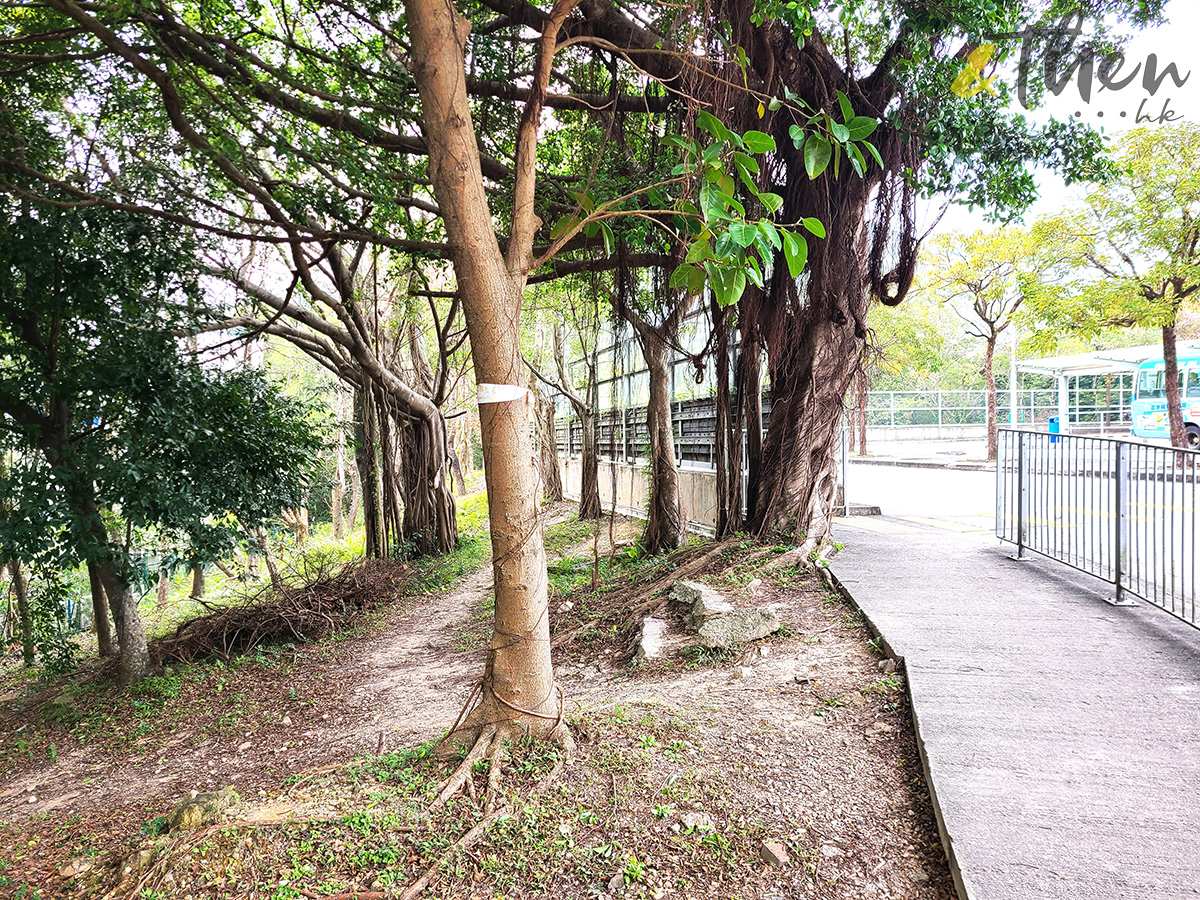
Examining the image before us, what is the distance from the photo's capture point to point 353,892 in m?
2.33

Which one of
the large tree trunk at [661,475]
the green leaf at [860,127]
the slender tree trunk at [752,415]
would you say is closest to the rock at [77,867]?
the green leaf at [860,127]

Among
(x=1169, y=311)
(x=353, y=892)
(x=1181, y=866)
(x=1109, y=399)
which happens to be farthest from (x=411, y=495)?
(x=1109, y=399)

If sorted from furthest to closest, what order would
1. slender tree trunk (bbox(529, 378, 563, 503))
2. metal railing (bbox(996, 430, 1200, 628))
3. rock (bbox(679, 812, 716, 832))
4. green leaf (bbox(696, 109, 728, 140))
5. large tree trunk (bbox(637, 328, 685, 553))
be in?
slender tree trunk (bbox(529, 378, 563, 503)) < large tree trunk (bbox(637, 328, 685, 553)) < metal railing (bbox(996, 430, 1200, 628)) < rock (bbox(679, 812, 716, 832)) < green leaf (bbox(696, 109, 728, 140))

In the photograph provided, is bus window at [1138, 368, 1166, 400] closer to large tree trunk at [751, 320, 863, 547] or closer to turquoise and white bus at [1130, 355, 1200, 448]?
turquoise and white bus at [1130, 355, 1200, 448]

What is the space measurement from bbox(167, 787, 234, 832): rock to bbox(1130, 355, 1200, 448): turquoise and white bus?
18.0 metres

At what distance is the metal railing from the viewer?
13.3 feet

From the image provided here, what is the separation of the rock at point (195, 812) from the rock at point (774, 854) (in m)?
2.07

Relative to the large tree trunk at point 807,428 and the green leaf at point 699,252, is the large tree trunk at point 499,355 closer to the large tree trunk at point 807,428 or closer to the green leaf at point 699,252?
the green leaf at point 699,252

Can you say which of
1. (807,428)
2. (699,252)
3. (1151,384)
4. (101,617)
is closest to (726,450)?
(807,428)

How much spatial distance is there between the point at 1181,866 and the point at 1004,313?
62.7ft

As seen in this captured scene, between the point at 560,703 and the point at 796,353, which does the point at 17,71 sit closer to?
the point at 560,703

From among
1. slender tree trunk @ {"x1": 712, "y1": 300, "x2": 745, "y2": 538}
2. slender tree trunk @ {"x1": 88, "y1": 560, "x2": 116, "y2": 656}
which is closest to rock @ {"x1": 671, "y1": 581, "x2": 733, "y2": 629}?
slender tree trunk @ {"x1": 712, "y1": 300, "x2": 745, "y2": 538}

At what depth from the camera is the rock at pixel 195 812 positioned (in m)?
2.67

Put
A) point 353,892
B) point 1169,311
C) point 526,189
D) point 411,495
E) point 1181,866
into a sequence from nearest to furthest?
point 1181,866 → point 353,892 → point 526,189 → point 411,495 → point 1169,311
